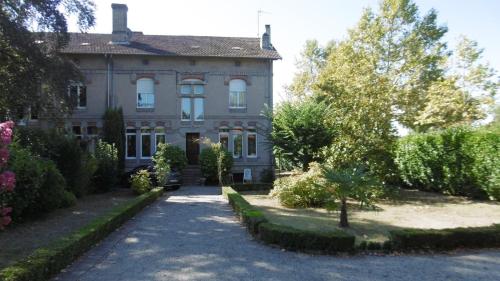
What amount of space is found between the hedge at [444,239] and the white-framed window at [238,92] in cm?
2085

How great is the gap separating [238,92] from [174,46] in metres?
5.07

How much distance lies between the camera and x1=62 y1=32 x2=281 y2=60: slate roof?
27.3 m

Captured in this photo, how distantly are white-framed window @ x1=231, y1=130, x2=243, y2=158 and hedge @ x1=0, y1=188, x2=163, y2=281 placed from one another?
687 inches

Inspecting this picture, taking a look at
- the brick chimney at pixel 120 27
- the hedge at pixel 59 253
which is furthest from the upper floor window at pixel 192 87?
the hedge at pixel 59 253

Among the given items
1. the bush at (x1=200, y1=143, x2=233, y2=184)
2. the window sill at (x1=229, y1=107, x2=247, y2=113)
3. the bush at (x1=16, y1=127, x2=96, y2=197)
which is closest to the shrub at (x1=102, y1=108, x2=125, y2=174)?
the bush at (x1=200, y1=143, x2=233, y2=184)

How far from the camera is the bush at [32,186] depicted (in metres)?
10.9

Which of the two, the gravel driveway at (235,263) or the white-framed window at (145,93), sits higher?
the white-framed window at (145,93)

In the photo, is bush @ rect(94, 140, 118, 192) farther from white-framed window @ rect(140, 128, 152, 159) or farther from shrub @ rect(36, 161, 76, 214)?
shrub @ rect(36, 161, 76, 214)

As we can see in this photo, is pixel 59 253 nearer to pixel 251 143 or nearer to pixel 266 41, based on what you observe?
pixel 251 143

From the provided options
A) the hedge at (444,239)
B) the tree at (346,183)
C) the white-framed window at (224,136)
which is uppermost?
the white-framed window at (224,136)

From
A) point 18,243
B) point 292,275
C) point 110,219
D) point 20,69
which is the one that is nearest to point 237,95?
point 20,69

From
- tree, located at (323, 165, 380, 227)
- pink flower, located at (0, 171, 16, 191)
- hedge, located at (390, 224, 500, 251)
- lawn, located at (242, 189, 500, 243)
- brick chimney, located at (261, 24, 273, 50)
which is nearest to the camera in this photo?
pink flower, located at (0, 171, 16, 191)

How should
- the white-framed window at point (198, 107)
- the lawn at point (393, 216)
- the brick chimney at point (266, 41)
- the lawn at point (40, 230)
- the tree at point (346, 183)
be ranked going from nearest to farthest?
1. the lawn at point (40, 230)
2. the tree at point (346, 183)
3. the lawn at point (393, 216)
4. the white-framed window at point (198, 107)
5. the brick chimney at point (266, 41)

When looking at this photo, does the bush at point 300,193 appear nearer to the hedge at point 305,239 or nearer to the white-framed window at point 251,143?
the hedge at point 305,239
